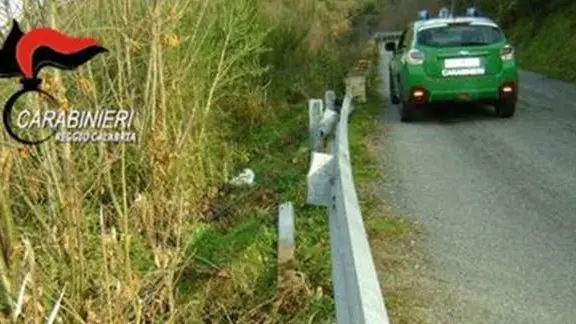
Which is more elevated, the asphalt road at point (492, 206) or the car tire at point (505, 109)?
the asphalt road at point (492, 206)

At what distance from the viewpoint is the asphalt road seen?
536 centimetres

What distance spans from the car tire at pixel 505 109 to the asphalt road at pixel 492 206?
142 mm

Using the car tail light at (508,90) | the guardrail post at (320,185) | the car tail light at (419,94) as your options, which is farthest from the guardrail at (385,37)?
the guardrail post at (320,185)

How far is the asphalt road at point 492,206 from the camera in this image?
17.6 feet

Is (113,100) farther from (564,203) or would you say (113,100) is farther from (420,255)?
(564,203)

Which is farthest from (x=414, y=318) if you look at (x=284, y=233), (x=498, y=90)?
(x=498, y=90)

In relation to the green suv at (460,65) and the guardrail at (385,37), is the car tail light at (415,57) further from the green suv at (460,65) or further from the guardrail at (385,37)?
the guardrail at (385,37)

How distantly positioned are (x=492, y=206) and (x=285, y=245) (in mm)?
2711

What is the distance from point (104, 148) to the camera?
6.29 meters

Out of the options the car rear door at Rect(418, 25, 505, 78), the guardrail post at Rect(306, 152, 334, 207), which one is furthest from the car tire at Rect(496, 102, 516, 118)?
the guardrail post at Rect(306, 152, 334, 207)

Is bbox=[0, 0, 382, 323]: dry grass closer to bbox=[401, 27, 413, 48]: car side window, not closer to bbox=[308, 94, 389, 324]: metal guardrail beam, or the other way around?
bbox=[308, 94, 389, 324]: metal guardrail beam

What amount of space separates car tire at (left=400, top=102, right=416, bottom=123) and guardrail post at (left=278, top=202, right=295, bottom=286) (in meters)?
7.80

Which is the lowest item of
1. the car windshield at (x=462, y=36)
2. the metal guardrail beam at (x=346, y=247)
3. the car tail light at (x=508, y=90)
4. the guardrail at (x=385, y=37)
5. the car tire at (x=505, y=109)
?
the guardrail at (x=385, y=37)

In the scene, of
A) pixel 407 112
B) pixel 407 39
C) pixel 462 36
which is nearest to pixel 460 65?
pixel 462 36
